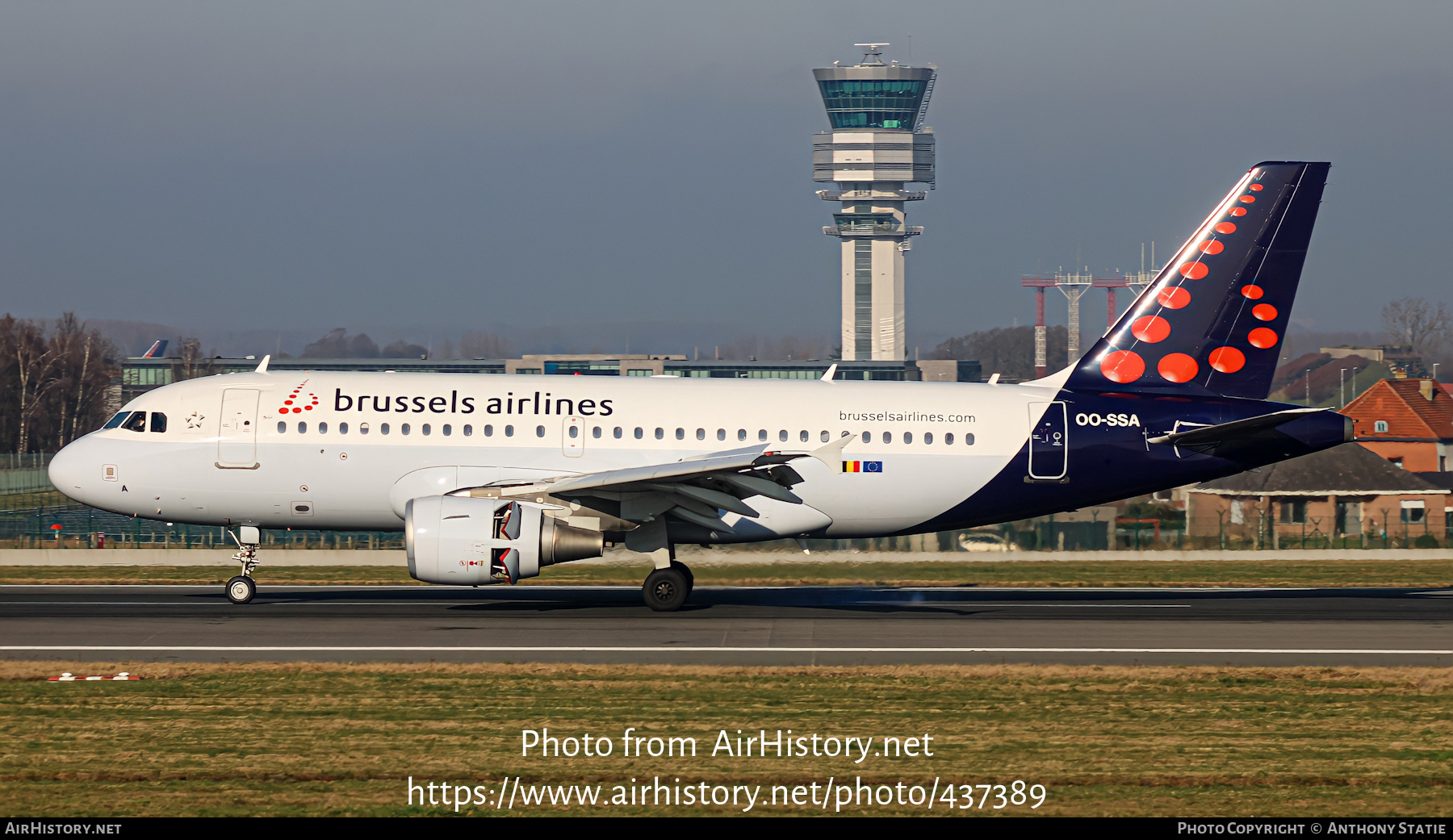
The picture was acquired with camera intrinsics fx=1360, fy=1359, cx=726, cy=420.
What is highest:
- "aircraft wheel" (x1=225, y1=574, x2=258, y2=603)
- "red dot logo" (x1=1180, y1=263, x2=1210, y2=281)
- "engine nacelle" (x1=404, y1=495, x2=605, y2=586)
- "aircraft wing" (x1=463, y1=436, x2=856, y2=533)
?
"red dot logo" (x1=1180, y1=263, x2=1210, y2=281)

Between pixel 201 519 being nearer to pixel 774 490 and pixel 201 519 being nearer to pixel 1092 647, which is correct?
pixel 774 490

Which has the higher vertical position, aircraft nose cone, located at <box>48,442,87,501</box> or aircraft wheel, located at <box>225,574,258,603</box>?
aircraft nose cone, located at <box>48,442,87,501</box>

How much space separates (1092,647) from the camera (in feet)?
68.7

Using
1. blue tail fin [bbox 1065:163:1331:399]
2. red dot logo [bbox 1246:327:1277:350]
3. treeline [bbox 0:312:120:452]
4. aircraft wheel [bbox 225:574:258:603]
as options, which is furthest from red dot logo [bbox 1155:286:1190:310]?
treeline [bbox 0:312:120:452]

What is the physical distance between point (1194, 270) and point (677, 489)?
11.4 meters

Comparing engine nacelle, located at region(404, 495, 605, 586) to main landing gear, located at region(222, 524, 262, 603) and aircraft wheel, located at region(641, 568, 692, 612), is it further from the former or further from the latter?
main landing gear, located at region(222, 524, 262, 603)

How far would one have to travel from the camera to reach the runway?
784 inches

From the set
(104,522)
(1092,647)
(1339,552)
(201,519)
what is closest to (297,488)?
(201,519)

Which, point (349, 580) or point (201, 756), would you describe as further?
point (349, 580)

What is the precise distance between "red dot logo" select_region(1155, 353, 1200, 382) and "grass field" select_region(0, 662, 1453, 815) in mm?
8810

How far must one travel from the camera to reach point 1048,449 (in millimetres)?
25812

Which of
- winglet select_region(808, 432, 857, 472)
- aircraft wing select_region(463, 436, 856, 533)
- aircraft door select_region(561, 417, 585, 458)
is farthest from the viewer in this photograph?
aircraft door select_region(561, 417, 585, 458)

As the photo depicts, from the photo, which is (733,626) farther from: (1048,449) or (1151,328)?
(1151,328)

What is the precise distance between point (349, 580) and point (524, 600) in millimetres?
6406
